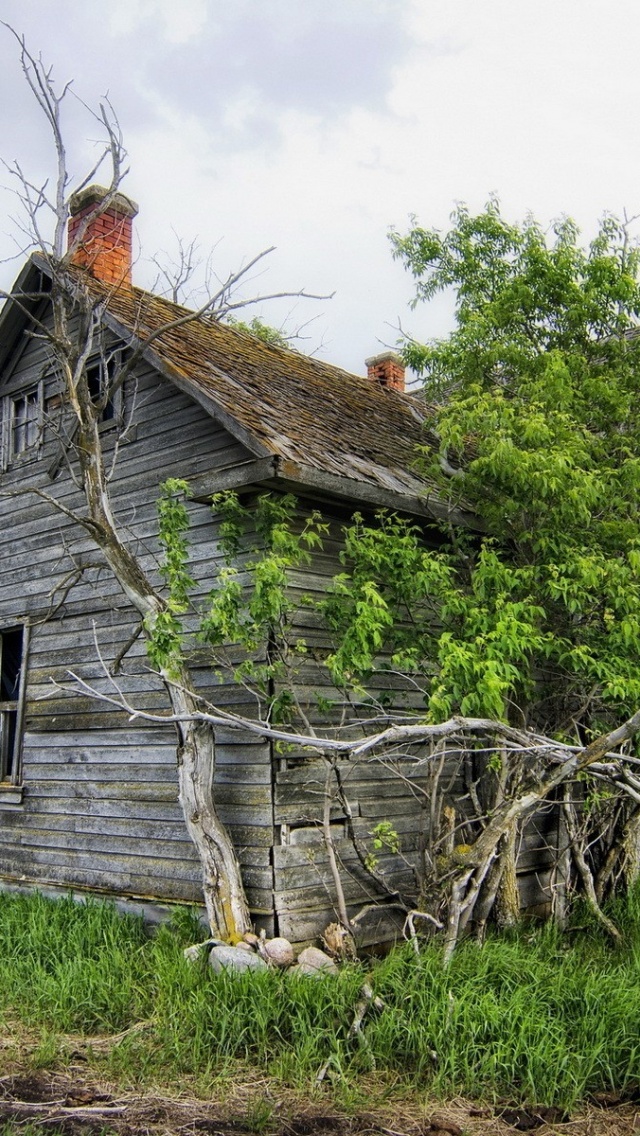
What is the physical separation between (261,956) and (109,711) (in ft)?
10.2

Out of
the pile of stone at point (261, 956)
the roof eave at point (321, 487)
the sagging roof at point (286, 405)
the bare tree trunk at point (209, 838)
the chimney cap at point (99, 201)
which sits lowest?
the pile of stone at point (261, 956)

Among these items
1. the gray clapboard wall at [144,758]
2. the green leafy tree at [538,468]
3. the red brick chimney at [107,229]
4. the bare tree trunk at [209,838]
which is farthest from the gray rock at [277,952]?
the red brick chimney at [107,229]

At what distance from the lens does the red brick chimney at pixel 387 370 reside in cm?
1545

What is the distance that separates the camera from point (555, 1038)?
18.9 ft

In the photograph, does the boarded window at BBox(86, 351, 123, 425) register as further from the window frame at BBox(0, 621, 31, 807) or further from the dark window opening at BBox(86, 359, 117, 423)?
the window frame at BBox(0, 621, 31, 807)

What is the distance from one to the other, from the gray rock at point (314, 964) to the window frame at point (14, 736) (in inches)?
169

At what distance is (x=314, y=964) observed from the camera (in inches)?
269

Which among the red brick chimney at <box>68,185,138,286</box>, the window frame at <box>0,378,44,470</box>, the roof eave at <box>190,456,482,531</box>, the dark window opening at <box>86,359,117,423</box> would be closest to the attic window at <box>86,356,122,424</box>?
the dark window opening at <box>86,359,117,423</box>

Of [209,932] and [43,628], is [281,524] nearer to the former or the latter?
[209,932]

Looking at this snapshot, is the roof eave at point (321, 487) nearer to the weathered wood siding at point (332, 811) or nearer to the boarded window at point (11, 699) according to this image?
the weathered wood siding at point (332, 811)

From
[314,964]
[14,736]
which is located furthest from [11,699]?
[314,964]

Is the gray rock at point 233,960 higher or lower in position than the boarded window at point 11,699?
lower

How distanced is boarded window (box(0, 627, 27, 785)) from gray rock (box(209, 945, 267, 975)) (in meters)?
4.16

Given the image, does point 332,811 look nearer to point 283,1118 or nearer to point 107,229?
point 283,1118
